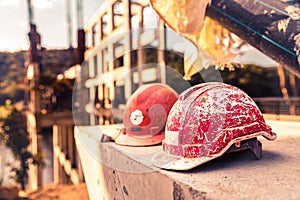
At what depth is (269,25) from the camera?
2.28 m

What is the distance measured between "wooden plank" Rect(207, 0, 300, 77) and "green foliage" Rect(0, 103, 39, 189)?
7595mm

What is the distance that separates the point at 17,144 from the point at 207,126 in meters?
8.32

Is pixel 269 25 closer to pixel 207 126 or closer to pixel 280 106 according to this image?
pixel 207 126

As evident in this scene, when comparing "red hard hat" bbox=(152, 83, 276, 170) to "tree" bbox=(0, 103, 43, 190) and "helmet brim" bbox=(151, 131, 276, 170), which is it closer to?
"helmet brim" bbox=(151, 131, 276, 170)

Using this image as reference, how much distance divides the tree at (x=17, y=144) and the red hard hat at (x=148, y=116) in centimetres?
733

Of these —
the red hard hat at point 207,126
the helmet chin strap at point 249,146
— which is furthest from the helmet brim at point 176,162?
the helmet chin strap at point 249,146

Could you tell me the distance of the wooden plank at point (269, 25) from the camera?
2.17 m

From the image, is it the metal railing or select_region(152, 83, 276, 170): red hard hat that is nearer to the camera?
select_region(152, 83, 276, 170): red hard hat

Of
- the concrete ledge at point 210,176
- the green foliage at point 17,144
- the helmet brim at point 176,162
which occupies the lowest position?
the green foliage at point 17,144

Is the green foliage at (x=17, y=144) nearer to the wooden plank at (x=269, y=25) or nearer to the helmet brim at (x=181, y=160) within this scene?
the wooden plank at (x=269, y=25)

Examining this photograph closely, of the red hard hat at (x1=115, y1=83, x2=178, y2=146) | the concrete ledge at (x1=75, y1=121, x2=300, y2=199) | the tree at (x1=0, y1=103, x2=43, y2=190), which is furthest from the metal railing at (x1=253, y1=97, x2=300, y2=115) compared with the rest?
the red hard hat at (x1=115, y1=83, x2=178, y2=146)

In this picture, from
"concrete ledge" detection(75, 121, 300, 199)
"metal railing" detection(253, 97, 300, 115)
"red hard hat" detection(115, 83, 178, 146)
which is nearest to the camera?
"concrete ledge" detection(75, 121, 300, 199)

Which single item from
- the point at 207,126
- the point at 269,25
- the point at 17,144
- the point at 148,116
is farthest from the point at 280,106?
the point at 207,126

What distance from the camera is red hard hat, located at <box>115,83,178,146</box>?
210 cm
